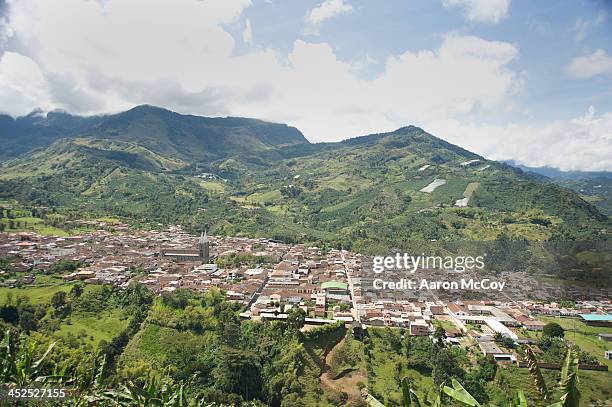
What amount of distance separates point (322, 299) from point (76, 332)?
1466cm

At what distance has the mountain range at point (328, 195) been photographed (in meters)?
48.7

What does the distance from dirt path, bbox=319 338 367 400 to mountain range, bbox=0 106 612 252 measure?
2279cm

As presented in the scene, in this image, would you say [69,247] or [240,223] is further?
[240,223]

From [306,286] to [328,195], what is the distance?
45.4 m

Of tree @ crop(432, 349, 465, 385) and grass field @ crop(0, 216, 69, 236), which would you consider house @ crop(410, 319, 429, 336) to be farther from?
grass field @ crop(0, 216, 69, 236)

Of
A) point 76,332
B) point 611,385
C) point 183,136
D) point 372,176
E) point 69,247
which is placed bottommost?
point 611,385

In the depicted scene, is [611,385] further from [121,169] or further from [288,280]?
[121,169]

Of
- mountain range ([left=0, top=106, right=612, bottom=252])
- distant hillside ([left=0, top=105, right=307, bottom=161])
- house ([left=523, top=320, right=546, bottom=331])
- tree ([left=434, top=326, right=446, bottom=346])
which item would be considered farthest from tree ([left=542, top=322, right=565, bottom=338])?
distant hillside ([left=0, top=105, right=307, bottom=161])

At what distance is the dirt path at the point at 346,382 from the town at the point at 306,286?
3.10m

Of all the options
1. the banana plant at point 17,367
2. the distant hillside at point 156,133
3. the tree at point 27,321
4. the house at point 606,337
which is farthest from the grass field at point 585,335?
the distant hillside at point 156,133

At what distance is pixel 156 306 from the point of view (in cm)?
2391

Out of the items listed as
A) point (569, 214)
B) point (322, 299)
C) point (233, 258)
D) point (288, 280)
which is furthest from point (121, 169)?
point (569, 214)

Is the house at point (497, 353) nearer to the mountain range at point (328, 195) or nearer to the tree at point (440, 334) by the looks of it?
the tree at point (440, 334)

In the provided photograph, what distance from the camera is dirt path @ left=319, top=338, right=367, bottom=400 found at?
59.4 ft
